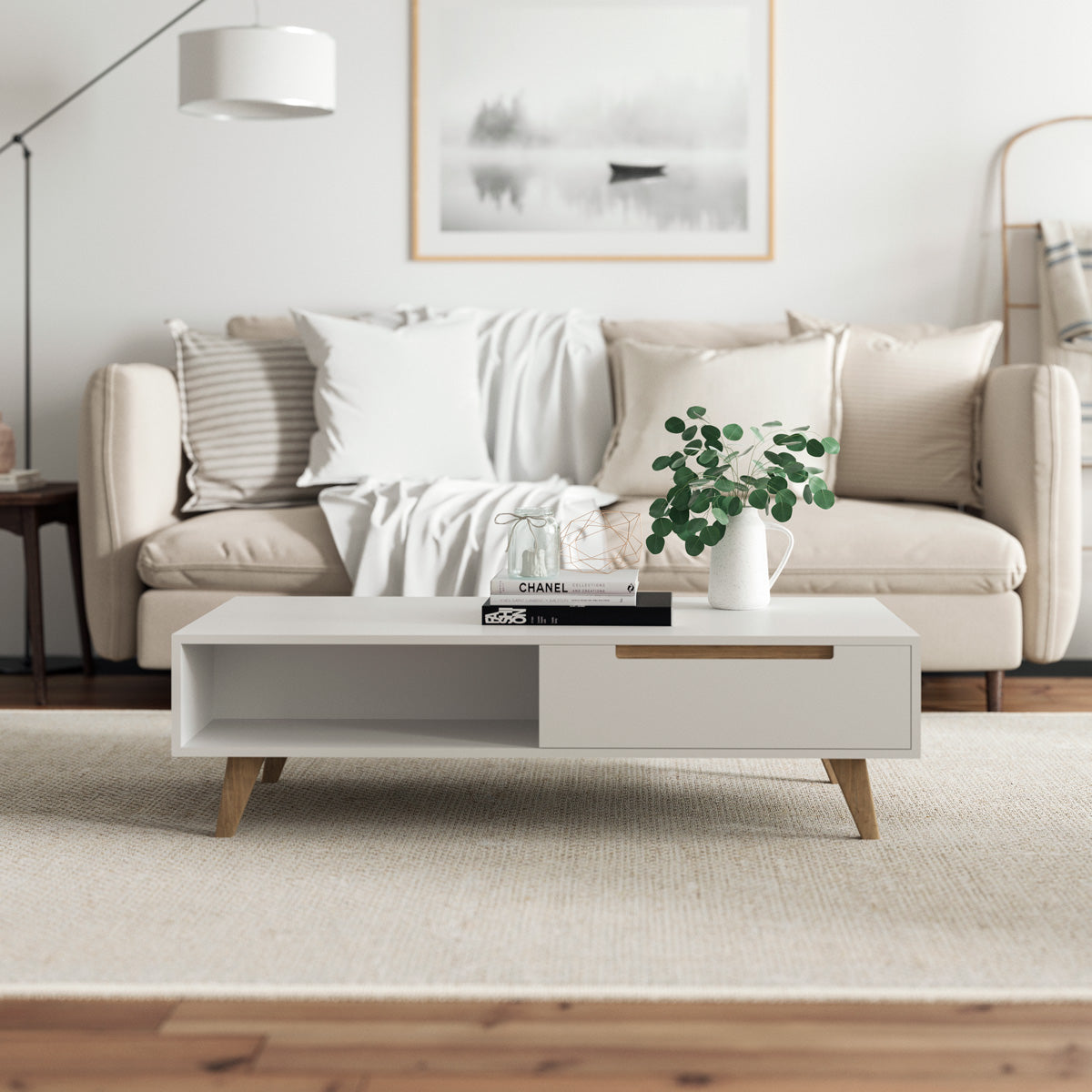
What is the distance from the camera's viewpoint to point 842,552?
2.83 meters

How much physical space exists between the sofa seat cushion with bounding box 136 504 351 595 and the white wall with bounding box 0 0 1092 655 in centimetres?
113

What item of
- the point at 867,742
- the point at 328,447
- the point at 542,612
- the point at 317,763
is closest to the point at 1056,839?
the point at 867,742

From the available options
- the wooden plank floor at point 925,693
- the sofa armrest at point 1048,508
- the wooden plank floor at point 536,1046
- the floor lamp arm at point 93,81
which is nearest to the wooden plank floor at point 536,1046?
the wooden plank floor at point 536,1046

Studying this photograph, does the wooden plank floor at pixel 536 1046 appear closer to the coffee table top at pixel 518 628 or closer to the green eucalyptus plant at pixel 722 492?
the coffee table top at pixel 518 628

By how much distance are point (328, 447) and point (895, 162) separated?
189cm

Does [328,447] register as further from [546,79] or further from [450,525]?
[546,79]

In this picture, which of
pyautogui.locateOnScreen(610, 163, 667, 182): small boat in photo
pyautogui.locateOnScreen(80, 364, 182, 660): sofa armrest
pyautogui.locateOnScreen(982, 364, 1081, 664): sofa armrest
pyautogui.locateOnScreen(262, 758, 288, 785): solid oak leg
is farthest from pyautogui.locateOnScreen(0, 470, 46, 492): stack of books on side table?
pyautogui.locateOnScreen(982, 364, 1081, 664): sofa armrest

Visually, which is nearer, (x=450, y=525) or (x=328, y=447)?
(x=450, y=525)

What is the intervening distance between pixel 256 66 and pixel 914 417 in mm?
1872

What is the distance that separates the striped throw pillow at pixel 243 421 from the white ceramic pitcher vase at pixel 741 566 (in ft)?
4.79

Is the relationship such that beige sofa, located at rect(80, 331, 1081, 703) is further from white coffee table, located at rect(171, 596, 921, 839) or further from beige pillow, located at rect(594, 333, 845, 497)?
white coffee table, located at rect(171, 596, 921, 839)

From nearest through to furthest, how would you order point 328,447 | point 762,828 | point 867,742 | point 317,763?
1. point 867,742
2. point 762,828
3. point 317,763
4. point 328,447

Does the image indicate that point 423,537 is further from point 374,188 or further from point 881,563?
point 374,188

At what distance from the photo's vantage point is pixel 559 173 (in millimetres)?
3752
